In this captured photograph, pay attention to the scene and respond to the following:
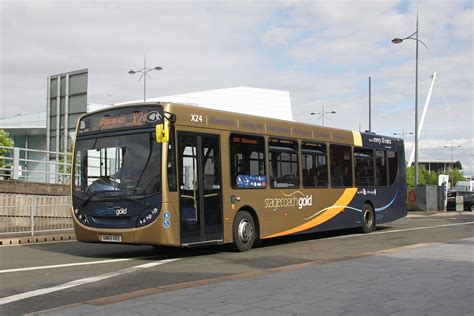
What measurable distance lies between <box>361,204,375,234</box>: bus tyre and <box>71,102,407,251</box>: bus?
3.23 metres

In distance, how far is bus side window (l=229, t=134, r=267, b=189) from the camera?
1290cm

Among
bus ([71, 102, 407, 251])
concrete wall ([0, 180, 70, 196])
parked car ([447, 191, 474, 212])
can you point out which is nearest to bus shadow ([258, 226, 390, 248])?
bus ([71, 102, 407, 251])

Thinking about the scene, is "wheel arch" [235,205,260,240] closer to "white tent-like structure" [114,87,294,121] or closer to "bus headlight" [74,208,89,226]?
"bus headlight" [74,208,89,226]

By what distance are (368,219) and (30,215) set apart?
36.2ft

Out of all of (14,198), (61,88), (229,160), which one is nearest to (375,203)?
(229,160)

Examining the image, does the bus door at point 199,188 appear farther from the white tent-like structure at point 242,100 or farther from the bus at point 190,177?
the white tent-like structure at point 242,100

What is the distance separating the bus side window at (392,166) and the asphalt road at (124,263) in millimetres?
3040

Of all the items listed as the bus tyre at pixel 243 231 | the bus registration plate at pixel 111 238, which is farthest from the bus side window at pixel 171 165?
the bus tyre at pixel 243 231

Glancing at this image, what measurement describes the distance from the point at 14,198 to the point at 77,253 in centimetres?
590

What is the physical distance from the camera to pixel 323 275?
27.5 ft

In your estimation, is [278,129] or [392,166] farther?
[392,166]

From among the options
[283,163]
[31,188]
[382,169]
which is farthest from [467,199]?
[31,188]

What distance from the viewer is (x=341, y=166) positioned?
17.2m

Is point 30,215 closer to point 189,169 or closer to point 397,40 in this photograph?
point 189,169
